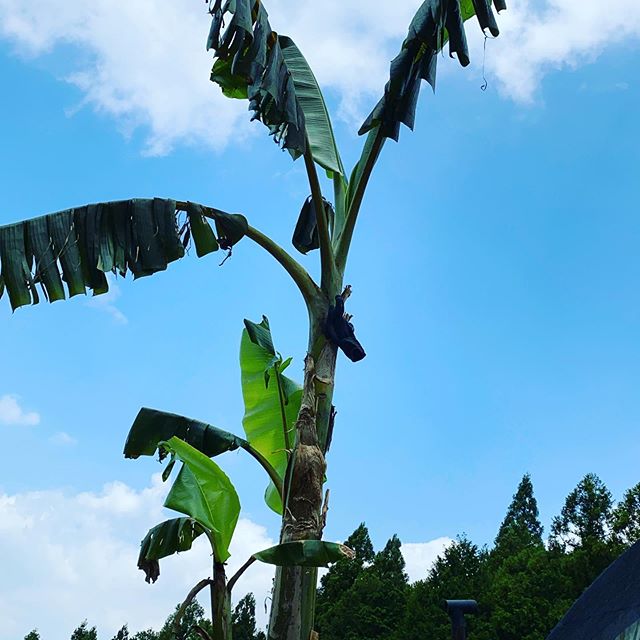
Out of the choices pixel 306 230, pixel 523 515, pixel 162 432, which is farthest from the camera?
pixel 523 515

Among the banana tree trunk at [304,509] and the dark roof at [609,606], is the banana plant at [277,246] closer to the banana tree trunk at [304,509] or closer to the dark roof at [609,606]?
the banana tree trunk at [304,509]

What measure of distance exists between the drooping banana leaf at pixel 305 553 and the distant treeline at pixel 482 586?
1578 centimetres

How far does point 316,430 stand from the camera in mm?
4352

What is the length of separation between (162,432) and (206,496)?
0.71 meters

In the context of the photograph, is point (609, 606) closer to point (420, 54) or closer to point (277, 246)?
point (277, 246)

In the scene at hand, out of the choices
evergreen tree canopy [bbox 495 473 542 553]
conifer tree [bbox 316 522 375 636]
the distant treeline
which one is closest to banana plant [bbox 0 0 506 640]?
the distant treeline

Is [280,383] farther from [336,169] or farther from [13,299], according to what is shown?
[13,299]

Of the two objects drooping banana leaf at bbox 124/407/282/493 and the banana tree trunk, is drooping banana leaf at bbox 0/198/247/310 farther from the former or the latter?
the banana tree trunk

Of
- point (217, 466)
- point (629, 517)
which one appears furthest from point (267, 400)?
point (629, 517)

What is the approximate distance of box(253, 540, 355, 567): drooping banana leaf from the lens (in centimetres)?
373

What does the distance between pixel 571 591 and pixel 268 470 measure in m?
17.2

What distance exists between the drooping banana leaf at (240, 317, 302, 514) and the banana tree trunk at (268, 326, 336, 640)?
111 centimetres

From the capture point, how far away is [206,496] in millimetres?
4750

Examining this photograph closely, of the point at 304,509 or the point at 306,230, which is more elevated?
the point at 306,230
